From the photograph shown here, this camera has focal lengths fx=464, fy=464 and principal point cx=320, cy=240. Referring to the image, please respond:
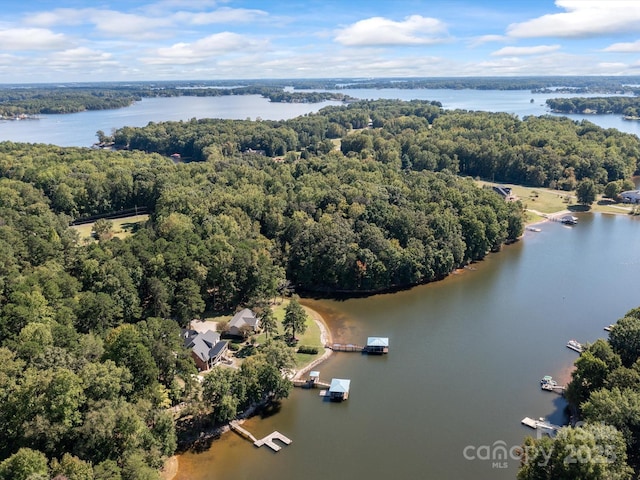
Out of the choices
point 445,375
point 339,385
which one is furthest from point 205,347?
point 445,375

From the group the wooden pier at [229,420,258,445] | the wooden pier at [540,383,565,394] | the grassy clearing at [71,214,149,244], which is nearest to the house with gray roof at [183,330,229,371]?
the wooden pier at [229,420,258,445]

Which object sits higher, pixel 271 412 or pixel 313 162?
pixel 313 162

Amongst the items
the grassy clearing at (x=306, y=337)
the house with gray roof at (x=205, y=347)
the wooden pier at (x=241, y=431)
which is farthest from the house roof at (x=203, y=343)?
the wooden pier at (x=241, y=431)

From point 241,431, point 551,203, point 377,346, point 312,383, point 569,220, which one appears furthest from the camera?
point 551,203

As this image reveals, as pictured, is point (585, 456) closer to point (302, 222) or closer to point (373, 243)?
point (373, 243)

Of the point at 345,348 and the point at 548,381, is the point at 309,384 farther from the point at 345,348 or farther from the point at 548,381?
the point at 548,381

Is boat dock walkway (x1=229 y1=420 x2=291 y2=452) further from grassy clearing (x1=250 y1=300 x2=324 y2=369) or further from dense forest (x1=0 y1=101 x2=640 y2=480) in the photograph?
grassy clearing (x1=250 y1=300 x2=324 y2=369)

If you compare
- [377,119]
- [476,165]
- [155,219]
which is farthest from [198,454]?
[377,119]
